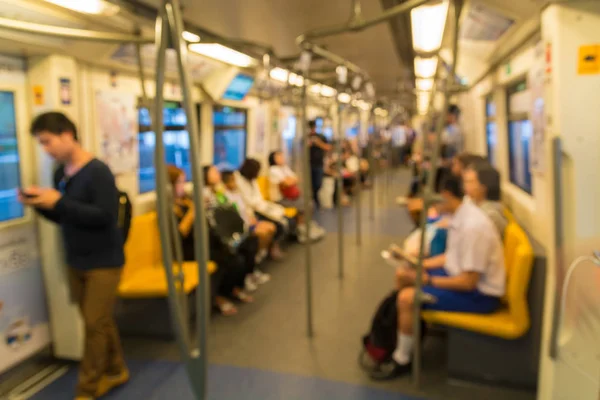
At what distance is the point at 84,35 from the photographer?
1.99 m

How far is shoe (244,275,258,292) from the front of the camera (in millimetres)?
4629

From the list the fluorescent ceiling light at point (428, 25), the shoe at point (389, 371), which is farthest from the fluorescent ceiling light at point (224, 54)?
the shoe at point (389, 371)

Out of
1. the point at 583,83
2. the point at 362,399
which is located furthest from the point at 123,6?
the point at 362,399

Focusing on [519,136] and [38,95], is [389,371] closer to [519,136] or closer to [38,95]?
[519,136]

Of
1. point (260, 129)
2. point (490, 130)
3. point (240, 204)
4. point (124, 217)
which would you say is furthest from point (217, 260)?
point (490, 130)

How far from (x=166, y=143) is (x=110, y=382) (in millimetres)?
2412

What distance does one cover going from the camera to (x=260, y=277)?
4930mm

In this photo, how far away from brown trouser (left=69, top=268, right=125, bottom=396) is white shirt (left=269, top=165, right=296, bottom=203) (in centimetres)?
408

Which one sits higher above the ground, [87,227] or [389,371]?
[87,227]

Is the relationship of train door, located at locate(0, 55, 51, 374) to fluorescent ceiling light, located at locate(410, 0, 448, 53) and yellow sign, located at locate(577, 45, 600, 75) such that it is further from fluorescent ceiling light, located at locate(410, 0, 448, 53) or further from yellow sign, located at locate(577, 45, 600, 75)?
yellow sign, located at locate(577, 45, 600, 75)

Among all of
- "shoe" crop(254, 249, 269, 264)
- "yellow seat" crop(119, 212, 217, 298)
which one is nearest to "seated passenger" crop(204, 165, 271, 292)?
"shoe" crop(254, 249, 269, 264)

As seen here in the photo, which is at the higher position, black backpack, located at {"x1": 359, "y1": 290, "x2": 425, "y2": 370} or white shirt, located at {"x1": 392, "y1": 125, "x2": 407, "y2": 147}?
white shirt, located at {"x1": 392, "y1": 125, "x2": 407, "y2": 147}

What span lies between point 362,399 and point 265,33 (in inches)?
128

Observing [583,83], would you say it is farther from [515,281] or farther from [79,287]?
[79,287]
